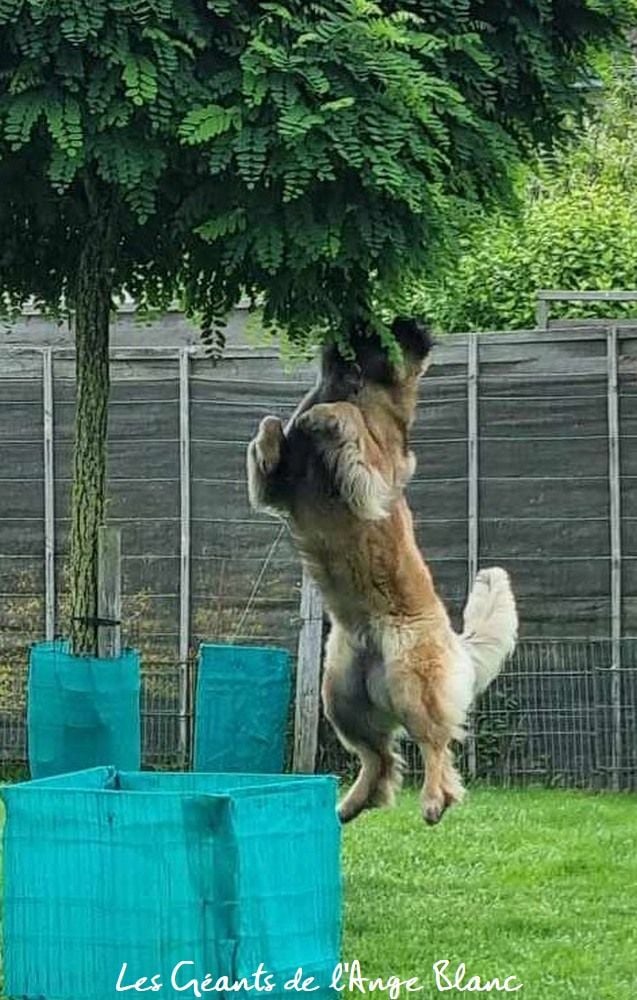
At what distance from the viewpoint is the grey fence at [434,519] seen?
34.7 feet

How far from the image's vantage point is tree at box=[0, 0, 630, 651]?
534 centimetres

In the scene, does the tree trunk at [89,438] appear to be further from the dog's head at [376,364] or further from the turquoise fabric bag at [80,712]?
the dog's head at [376,364]

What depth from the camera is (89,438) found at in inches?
261

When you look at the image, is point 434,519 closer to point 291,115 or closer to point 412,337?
point 412,337

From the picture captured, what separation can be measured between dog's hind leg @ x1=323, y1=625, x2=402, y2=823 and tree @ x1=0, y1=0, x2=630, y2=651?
4.52 ft

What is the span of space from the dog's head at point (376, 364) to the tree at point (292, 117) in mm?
353

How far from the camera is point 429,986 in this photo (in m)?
Result: 5.66

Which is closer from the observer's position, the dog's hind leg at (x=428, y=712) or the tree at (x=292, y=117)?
the tree at (x=292, y=117)

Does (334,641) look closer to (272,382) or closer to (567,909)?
(567,909)

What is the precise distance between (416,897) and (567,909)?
609mm

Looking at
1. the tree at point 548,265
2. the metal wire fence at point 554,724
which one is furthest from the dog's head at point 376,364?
the tree at point 548,265

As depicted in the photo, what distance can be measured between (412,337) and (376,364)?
17 centimetres

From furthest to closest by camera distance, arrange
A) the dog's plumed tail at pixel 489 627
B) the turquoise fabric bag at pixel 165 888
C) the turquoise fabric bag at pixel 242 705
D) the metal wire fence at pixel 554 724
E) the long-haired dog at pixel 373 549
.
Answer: the metal wire fence at pixel 554 724 < the turquoise fabric bag at pixel 242 705 < the dog's plumed tail at pixel 489 627 < the long-haired dog at pixel 373 549 < the turquoise fabric bag at pixel 165 888

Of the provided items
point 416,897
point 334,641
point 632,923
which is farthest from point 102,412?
point 632,923
